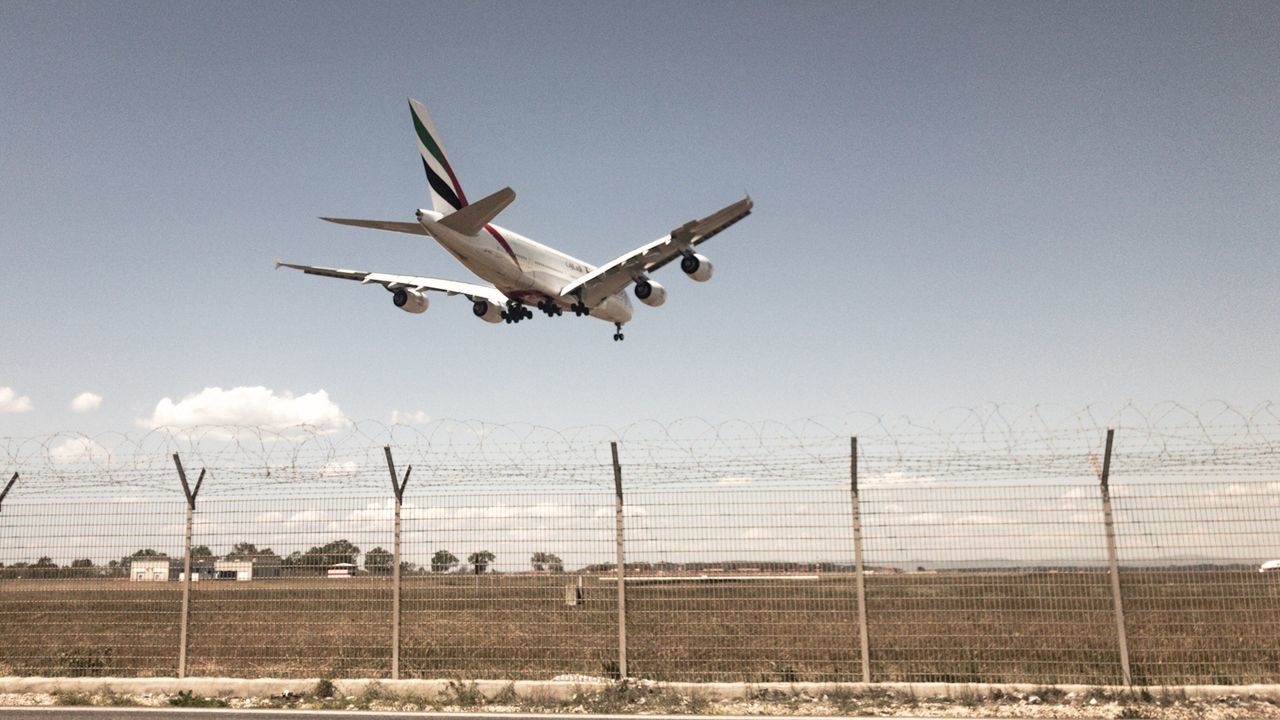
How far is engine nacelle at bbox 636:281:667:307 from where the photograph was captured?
111 ft

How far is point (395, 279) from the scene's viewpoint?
116 ft

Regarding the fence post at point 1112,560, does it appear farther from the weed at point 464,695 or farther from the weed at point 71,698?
the weed at point 71,698

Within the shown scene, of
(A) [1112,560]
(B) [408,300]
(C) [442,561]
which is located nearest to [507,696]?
(C) [442,561]

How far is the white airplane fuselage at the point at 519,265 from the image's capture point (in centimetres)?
3106

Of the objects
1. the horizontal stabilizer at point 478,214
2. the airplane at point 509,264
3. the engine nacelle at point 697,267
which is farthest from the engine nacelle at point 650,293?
the horizontal stabilizer at point 478,214

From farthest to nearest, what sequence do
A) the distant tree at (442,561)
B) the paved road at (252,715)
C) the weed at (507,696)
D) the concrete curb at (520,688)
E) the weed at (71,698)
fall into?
1. the distant tree at (442,561)
2. the weed at (71,698)
3. the weed at (507,696)
4. the concrete curb at (520,688)
5. the paved road at (252,715)

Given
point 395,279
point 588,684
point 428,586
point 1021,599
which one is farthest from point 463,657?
point 395,279

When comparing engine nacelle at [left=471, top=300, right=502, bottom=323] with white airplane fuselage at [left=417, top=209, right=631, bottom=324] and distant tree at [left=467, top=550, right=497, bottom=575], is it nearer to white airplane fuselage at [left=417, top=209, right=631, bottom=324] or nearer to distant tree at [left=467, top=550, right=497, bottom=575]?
white airplane fuselage at [left=417, top=209, right=631, bottom=324]

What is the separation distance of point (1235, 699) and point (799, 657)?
5372 mm

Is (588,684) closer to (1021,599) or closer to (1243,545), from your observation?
(1021,599)

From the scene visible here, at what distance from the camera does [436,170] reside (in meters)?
35.5

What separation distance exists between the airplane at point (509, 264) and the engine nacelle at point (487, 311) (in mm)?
38

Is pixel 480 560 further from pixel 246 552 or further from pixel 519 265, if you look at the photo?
pixel 519 265

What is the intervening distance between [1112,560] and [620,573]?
491cm
